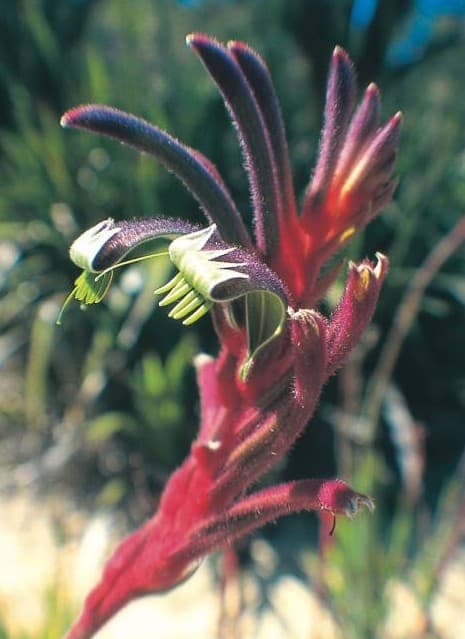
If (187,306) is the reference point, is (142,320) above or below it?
below

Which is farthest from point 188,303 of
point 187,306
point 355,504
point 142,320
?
point 142,320

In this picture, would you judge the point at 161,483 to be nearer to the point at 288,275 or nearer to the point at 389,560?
the point at 389,560

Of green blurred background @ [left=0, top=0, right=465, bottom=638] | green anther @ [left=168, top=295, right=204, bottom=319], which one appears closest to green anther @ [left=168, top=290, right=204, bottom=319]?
green anther @ [left=168, top=295, right=204, bottom=319]

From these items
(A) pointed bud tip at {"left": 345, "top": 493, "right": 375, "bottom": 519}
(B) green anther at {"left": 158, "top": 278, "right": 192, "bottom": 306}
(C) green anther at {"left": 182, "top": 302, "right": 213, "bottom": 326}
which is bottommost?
(A) pointed bud tip at {"left": 345, "top": 493, "right": 375, "bottom": 519}

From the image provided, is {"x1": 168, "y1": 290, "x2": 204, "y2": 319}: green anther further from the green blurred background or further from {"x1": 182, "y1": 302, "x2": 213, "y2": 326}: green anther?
the green blurred background

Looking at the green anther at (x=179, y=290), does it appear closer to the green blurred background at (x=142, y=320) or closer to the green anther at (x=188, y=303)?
the green anther at (x=188, y=303)

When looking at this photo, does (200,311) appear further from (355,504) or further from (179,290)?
(355,504)
